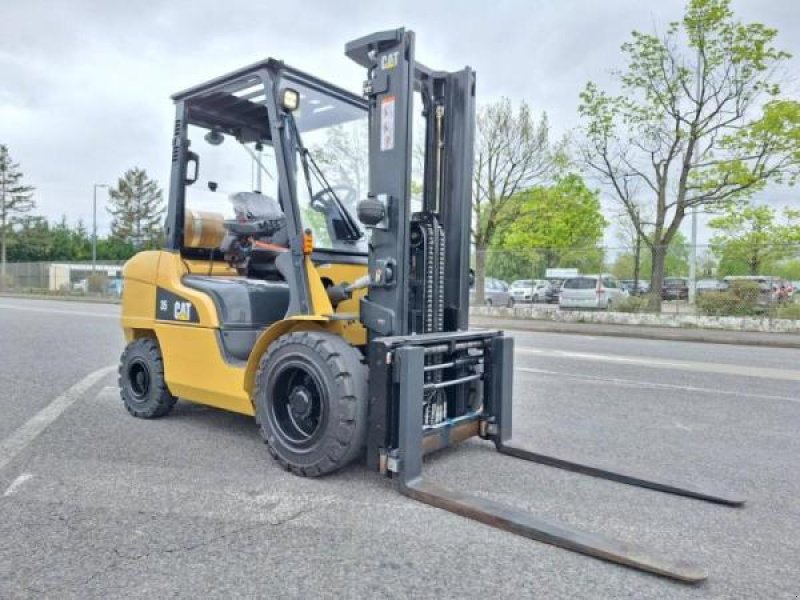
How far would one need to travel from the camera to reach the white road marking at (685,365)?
31.2 feet

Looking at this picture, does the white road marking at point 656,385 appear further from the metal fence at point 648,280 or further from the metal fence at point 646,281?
the metal fence at point 646,281

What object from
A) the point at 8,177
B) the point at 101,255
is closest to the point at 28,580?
the point at 8,177

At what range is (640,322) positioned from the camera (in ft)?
65.0

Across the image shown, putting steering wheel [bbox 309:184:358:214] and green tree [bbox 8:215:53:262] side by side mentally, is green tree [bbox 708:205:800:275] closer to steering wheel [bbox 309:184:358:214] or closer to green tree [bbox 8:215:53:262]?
steering wheel [bbox 309:184:358:214]

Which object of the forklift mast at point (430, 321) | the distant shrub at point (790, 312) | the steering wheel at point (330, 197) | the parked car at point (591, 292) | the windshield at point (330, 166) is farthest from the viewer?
the parked car at point (591, 292)

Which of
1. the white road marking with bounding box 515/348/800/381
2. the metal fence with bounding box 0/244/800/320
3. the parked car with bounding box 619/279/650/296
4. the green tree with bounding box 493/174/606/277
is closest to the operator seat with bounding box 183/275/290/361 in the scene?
the white road marking with bounding box 515/348/800/381

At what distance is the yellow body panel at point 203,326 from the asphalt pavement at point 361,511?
447mm

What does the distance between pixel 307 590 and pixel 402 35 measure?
3.38 m

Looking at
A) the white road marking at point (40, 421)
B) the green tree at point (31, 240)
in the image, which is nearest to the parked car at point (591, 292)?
the white road marking at point (40, 421)

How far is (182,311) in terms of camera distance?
534 centimetres

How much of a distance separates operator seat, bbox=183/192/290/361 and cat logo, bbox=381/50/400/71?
133 cm

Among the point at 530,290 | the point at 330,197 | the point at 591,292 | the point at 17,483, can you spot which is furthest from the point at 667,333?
the point at 17,483

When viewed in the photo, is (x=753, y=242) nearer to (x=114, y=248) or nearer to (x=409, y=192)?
(x=409, y=192)

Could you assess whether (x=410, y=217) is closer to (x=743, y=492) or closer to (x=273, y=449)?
(x=273, y=449)
